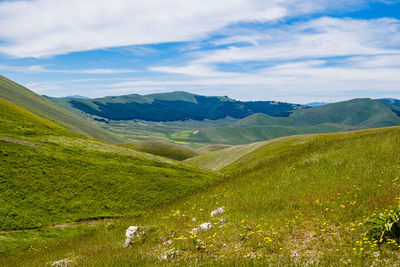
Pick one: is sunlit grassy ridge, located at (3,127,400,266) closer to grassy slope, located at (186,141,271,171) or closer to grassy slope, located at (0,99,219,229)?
grassy slope, located at (0,99,219,229)

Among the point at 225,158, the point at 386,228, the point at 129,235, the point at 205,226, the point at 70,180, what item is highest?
the point at 386,228

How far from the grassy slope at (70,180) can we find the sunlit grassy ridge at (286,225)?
1947 cm

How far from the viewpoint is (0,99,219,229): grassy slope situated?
126 ft

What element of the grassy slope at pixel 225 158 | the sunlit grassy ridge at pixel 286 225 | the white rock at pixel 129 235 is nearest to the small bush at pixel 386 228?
the sunlit grassy ridge at pixel 286 225

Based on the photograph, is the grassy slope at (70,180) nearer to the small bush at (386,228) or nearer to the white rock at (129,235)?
the white rock at (129,235)

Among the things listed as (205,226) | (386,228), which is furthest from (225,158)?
(386,228)

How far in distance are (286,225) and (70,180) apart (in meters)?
43.4

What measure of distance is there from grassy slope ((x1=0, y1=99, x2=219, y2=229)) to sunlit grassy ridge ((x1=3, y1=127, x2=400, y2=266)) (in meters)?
19.5

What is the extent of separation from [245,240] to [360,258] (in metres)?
4.87

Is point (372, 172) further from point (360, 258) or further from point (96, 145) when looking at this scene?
point (96, 145)

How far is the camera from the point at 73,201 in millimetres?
42250

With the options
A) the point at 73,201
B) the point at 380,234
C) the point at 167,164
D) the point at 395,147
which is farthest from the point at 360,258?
the point at 167,164

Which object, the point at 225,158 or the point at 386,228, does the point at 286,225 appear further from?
the point at 225,158

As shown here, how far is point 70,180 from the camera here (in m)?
47.0
